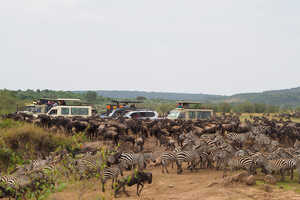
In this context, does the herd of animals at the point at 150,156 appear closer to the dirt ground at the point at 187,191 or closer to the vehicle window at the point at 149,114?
the dirt ground at the point at 187,191

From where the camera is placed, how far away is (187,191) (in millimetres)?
7812

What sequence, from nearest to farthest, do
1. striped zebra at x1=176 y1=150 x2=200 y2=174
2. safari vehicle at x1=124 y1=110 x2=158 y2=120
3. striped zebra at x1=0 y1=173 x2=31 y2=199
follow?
striped zebra at x1=0 y1=173 x2=31 y2=199 → striped zebra at x1=176 y1=150 x2=200 y2=174 → safari vehicle at x1=124 y1=110 x2=158 y2=120

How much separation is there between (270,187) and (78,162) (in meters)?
5.08

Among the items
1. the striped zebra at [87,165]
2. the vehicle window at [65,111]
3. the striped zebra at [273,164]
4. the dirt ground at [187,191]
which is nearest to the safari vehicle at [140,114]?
the vehicle window at [65,111]

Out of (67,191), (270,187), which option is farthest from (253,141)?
(67,191)

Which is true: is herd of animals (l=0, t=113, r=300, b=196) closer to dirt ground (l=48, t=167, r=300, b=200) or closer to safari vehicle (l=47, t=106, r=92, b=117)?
dirt ground (l=48, t=167, r=300, b=200)

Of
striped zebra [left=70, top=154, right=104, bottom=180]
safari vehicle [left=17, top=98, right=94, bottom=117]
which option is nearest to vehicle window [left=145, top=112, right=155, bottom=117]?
safari vehicle [left=17, top=98, right=94, bottom=117]

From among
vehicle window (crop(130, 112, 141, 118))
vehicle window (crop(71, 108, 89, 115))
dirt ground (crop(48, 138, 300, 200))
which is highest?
vehicle window (crop(71, 108, 89, 115))

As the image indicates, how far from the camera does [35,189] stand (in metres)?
6.48

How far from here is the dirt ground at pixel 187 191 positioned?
7070mm

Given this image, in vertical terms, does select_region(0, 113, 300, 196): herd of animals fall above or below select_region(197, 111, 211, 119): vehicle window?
below

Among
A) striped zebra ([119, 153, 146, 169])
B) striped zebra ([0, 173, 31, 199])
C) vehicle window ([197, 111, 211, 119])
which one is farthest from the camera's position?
vehicle window ([197, 111, 211, 119])

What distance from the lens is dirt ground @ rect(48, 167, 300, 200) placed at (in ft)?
23.2

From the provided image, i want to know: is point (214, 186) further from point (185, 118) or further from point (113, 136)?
point (185, 118)
